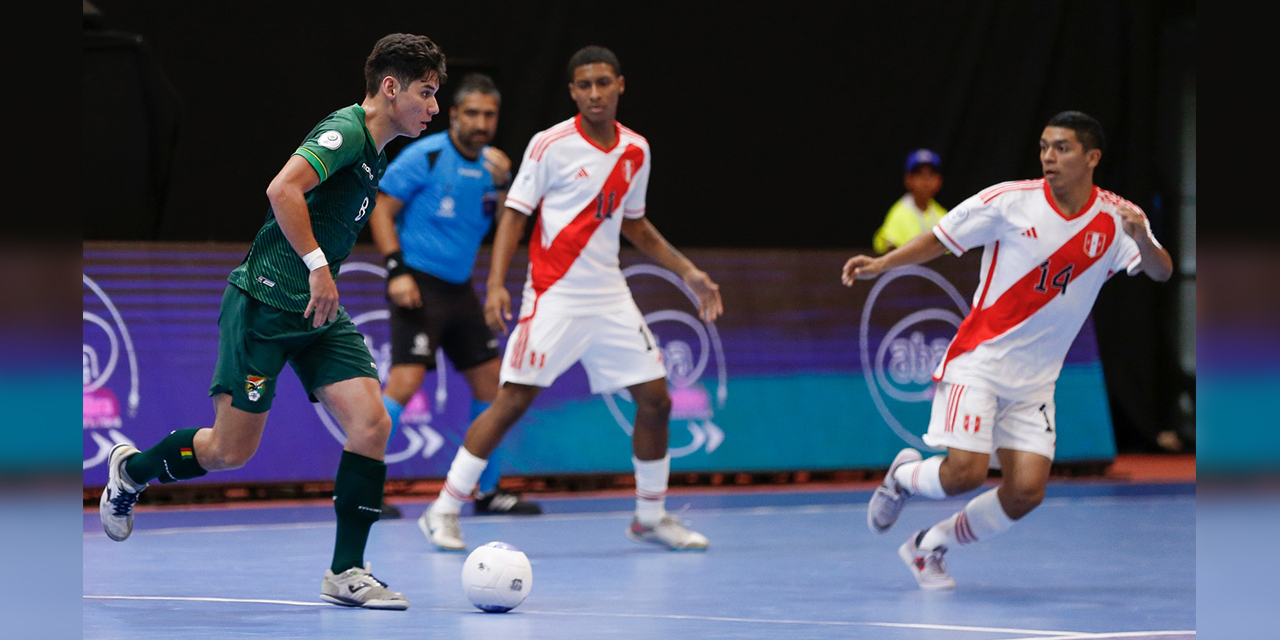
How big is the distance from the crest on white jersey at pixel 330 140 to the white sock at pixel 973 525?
2.85 meters

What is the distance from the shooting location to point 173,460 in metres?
5.14

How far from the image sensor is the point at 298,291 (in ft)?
16.2

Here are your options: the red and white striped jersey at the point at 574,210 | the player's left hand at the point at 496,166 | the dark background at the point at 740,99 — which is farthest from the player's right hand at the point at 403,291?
the dark background at the point at 740,99

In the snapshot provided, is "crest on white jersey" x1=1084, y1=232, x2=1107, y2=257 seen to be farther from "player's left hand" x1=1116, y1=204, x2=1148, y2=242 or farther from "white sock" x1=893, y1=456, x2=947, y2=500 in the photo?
"white sock" x1=893, y1=456, x2=947, y2=500

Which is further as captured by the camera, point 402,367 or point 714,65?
point 714,65

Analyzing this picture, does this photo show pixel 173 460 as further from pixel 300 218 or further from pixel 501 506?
pixel 501 506

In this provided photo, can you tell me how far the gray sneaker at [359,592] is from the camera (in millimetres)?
5031

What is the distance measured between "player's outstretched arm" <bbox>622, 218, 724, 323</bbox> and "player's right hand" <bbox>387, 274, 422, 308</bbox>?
1349mm

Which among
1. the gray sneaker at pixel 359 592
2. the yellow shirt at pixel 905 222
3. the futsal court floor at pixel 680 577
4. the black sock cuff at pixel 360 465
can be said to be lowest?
the futsal court floor at pixel 680 577

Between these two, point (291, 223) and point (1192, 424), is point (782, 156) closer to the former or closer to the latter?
point (1192, 424)

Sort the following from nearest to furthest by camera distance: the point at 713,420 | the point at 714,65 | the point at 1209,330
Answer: the point at 1209,330, the point at 713,420, the point at 714,65

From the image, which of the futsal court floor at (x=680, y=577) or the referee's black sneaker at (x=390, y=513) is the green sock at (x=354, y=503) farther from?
the referee's black sneaker at (x=390, y=513)

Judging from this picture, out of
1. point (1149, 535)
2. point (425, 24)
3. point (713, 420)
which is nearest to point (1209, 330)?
point (1149, 535)

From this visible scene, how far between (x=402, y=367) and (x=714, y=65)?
484 centimetres
